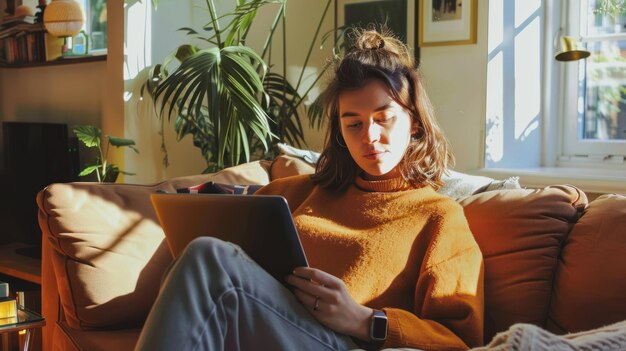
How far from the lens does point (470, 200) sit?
6.08ft

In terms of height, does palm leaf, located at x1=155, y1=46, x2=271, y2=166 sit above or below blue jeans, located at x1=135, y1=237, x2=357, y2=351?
above

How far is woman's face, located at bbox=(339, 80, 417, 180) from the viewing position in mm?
1763

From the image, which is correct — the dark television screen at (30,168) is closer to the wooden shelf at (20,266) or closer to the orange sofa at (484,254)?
the wooden shelf at (20,266)

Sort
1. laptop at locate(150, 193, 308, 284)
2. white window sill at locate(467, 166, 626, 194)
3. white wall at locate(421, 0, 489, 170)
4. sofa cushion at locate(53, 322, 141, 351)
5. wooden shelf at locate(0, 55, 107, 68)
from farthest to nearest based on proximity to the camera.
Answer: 1. wooden shelf at locate(0, 55, 107, 68)
2. white wall at locate(421, 0, 489, 170)
3. white window sill at locate(467, 166, 626, 194)
4. sofa cushion at locate(53, 322, 141, 351)
5. laptop at locate(150, 193, 308, 284)

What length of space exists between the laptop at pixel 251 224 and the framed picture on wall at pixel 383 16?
1815 millimetres

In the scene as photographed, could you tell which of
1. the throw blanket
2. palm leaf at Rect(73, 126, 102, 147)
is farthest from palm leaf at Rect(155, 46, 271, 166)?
the throw blanket

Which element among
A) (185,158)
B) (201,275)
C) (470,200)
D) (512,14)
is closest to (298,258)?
(201,275)

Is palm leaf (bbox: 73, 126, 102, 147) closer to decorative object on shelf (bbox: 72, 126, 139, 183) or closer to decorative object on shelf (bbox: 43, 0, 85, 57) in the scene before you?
decorative object on shelf (bbox: 72, 126, 139, 183)

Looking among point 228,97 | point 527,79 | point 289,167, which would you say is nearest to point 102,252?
point 289,167

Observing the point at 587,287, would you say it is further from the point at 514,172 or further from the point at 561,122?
the point at 561,122

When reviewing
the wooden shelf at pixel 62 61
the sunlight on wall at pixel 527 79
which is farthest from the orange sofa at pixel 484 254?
the wooden shelf at pixel 62 61

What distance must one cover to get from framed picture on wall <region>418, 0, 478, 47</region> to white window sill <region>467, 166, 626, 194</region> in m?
0.52

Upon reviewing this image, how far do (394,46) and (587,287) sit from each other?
727mm

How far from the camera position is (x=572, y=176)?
9.28 feet
